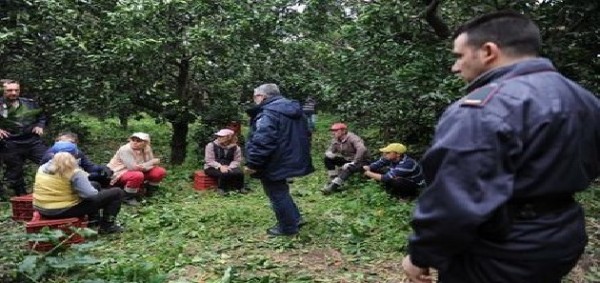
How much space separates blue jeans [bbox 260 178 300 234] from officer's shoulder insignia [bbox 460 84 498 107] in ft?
13.0

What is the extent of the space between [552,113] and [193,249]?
4412 millimetres

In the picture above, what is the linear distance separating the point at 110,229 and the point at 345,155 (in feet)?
12.8

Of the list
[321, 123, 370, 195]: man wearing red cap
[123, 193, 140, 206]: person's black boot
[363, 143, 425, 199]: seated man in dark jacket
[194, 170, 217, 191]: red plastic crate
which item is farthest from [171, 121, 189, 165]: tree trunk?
[363, 143, 425, 199]: seated man in dark jacket

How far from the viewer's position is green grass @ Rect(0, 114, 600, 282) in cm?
446

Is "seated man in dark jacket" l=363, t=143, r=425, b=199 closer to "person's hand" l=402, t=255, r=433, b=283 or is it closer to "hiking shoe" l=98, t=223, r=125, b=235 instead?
"hiking shoe" l=98, t=223, r=125, b=235

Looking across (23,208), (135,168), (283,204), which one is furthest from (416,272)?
(135,168)

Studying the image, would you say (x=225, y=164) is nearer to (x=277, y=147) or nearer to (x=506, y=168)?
(x=277, y=147)

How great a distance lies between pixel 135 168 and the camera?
26.3 feet

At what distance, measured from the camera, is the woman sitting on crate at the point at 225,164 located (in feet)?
28.5

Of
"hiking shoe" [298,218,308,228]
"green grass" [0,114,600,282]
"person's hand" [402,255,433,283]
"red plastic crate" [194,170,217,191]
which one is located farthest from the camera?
"red plastic crate" [194,170,217,191]

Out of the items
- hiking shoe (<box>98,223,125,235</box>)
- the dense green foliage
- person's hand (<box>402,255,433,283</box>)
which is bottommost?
hiking shoe (<box>98,223,125,235</box>)

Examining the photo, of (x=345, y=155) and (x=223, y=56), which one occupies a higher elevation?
(x=223, y=56)

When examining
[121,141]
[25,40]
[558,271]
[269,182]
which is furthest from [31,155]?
[558,271]

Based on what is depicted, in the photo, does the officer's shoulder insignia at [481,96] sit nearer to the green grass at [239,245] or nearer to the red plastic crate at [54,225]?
the green grass at [239,245]
